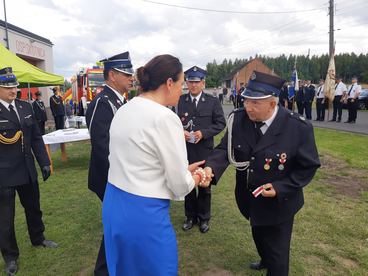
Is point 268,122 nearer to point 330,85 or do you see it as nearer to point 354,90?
point 354,90

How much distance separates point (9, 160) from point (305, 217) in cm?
404

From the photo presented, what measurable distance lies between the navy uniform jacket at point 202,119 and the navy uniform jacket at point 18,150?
1.94 metres

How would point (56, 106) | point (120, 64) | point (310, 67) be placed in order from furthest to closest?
point (310, 67) < point (56, 106) < point (120, 64)

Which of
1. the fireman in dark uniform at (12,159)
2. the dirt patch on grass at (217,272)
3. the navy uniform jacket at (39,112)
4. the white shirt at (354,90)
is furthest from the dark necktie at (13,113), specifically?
the white shirt at (354,90)

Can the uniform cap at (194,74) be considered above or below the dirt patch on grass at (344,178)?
above

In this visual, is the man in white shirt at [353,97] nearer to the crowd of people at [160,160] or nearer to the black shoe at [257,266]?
the crowd of people at [160,160]

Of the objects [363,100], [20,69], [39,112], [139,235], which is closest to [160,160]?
[139,235]

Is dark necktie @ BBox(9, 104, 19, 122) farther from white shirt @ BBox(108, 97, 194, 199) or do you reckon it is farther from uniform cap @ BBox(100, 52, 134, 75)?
white shirt @ BBox(108, 97, 194, 199)

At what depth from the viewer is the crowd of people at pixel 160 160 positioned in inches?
73.8

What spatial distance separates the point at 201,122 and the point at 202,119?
4 centimetres

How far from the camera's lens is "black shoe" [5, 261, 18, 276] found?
3.50 m

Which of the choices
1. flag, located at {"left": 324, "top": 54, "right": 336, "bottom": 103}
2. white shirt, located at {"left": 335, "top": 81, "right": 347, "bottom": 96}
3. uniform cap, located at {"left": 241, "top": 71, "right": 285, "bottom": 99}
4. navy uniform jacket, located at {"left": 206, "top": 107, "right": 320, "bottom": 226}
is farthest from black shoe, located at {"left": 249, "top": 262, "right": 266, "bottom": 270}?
white shirt, located at {"left": 335, "top": 81, "right": 347, "bottom": 96}

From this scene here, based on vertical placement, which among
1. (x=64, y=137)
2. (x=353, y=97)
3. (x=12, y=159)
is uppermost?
(x=353, y=97)

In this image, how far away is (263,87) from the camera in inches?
98.1
